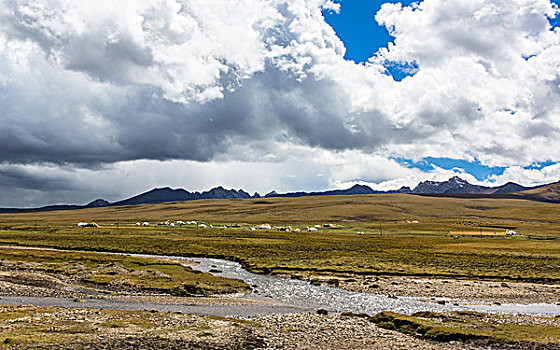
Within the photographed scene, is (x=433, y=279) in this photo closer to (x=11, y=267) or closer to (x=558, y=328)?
(x=558, y=328)

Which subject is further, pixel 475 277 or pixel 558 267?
pixel 558 267

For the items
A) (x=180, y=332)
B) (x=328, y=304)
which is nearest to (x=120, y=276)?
(x=328, y=304)

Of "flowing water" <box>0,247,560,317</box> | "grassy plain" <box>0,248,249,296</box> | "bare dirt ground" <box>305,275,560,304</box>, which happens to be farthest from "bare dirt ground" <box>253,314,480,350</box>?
"bare dirt ground" <box>305,275,560,304</box>

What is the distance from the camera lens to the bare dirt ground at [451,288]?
46.8 meters

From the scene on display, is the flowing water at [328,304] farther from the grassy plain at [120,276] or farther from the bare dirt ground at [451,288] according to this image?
the grassy plain at [120,276]

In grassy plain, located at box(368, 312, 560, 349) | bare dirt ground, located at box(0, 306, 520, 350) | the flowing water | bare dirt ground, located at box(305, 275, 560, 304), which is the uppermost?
bare dirt ground, located at box(0, 306, 520, 350)

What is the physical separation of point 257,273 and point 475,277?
108 feet

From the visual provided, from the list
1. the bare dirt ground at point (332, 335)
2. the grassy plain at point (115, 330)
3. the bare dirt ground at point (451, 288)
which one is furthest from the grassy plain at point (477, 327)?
the grassy plain at point (115, 330)

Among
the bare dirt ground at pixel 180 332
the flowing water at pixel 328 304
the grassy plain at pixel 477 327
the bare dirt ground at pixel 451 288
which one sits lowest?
the bare dirt ground at pixel 451 288

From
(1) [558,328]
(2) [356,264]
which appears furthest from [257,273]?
(1) [558,328]

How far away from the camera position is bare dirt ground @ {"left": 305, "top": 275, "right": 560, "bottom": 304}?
46781mm

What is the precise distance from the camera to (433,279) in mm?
58625

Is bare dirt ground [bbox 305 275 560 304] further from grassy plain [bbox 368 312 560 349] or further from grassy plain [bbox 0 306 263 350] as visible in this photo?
grassy plain [bbox 0 306 263 350]

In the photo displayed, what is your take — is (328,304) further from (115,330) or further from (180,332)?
(115,330)
